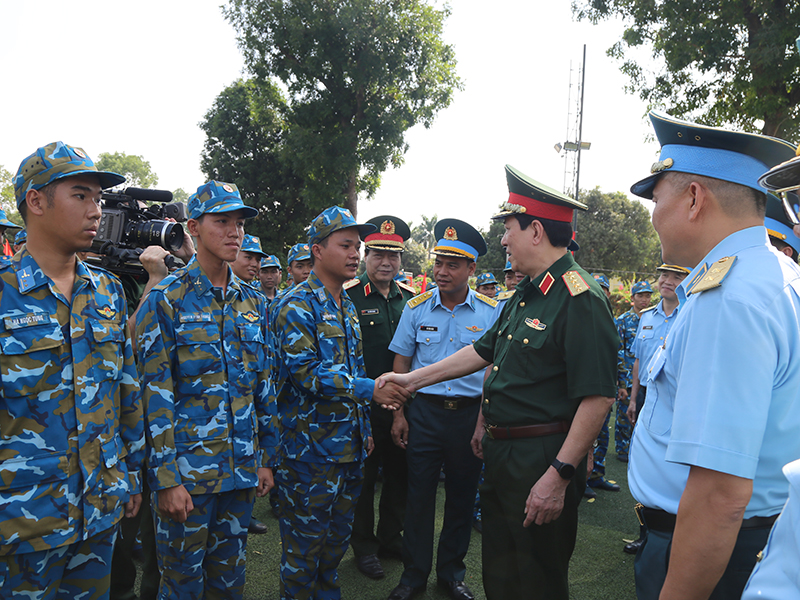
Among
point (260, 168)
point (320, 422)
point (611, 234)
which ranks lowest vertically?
point (320, 422)

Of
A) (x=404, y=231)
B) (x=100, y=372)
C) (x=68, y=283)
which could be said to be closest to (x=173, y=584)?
(x=100, y=372)

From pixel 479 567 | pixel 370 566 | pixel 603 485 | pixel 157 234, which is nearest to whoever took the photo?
pixel 157 234

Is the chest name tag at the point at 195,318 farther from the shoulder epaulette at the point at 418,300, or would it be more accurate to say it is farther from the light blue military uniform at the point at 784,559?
the light blue military uniform at the point at 784,559

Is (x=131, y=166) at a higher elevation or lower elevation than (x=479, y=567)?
higher

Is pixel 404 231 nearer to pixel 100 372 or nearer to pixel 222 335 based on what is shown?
pixel 222 335

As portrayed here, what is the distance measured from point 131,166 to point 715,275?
91.3m

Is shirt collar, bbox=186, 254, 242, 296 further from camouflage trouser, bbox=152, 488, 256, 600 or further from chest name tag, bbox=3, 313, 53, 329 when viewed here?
camouflage trouser, bbox=152, 488, 256, 600

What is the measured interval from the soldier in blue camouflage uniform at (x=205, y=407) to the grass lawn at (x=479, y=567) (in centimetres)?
116

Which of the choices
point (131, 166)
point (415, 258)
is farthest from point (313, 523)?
point (131, 166)

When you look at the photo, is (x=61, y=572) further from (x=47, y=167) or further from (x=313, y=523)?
(x=47, y=167)

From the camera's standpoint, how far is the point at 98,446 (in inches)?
86.7

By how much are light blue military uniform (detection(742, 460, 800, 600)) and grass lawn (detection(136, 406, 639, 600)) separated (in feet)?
10.4

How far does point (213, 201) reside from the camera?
286cm

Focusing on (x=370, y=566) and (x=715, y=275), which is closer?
(x=715, y=275)
